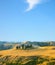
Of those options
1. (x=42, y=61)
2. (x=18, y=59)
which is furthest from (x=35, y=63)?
(x=18, y=59)

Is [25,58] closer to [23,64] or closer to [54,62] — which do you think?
[23,64]

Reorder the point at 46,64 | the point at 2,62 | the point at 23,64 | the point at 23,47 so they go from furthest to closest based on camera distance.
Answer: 1. the point at 23,47
2. the point at 2,62
3. the point at 23,64
4. the point at 46,64

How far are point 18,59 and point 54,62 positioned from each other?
24.3 ft

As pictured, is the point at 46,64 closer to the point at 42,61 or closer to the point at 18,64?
the point at 42,61

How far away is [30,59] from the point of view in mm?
41875

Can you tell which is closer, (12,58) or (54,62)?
(54,62)

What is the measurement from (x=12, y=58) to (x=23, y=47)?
25.4 meters

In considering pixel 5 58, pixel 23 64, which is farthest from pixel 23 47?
pixel 23 64

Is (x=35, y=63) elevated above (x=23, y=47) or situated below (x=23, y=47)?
below

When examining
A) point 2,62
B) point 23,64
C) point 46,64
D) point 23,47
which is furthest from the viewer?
point 23,47

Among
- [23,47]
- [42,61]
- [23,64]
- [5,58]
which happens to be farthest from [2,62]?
[23,47]

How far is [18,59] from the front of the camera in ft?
141

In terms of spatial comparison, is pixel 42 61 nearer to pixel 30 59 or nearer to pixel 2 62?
pixel 30 59

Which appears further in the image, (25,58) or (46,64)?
(25,58)
